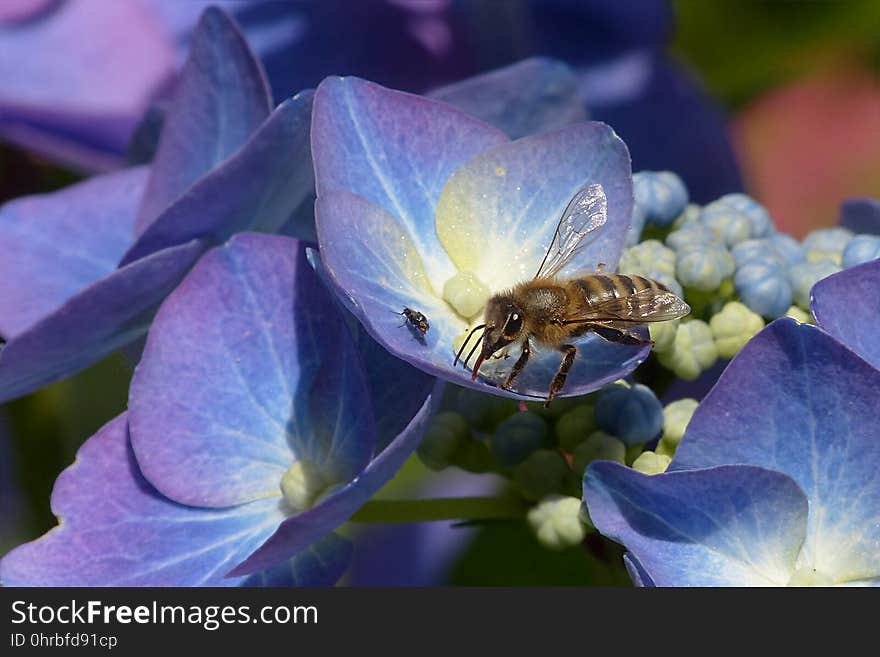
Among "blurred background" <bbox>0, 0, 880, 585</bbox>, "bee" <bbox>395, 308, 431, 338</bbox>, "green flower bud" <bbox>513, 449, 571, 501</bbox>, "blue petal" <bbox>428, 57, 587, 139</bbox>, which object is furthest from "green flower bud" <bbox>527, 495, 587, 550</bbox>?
"blurred background" <bbox>0, 0, 880, 585</bbox>

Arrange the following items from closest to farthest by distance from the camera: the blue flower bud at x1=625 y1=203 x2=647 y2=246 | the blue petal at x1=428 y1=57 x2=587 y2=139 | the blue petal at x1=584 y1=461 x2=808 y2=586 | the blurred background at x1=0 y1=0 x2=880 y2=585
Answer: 1. the blue petal at x1=584 y1=461 x2=808 y2=586
2. the blue flower bud at x1=625 y1=203 x2=647 y2=246
3. the blue petal at x1=428 y1=57 x2=587 y2=139
4. the blurred background at x1=0 y1=0 x2=880 y2=585

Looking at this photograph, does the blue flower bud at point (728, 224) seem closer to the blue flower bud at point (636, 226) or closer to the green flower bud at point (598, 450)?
the blue flower bud at point (636, 226)

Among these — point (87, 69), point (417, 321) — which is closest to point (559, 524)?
point (417, 321)

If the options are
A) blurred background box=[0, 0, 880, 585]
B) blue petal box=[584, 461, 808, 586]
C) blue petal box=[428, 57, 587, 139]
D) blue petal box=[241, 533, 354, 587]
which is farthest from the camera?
blurred background box=[0, 0, 880, 585]

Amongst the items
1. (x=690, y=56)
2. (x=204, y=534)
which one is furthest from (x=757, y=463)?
(x=690, y=56)

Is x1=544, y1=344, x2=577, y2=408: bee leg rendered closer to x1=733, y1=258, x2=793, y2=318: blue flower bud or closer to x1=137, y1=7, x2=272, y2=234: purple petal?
x1=733, y1=258, x2=793, y2=318: blue flower bud
